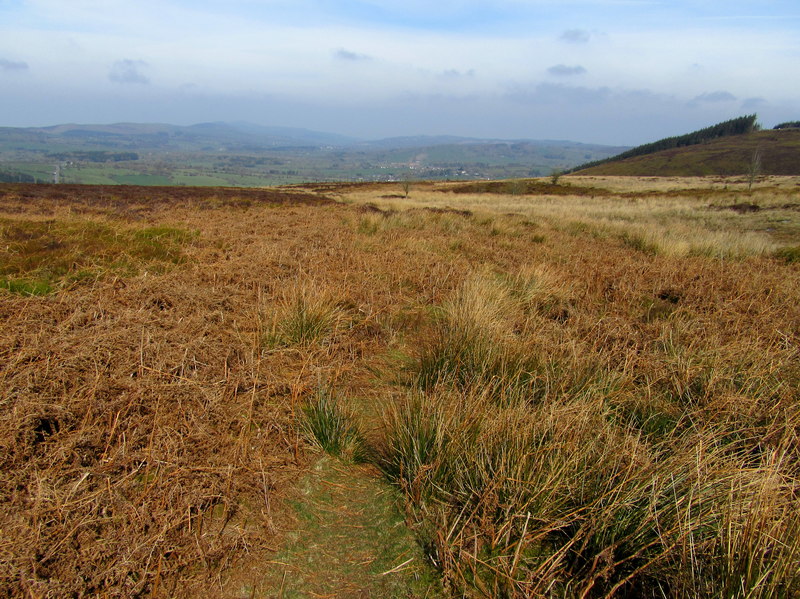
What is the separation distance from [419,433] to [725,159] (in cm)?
11424

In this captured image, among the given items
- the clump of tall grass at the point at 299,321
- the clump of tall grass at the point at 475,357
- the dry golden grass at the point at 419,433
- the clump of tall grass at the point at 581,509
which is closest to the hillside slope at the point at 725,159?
the dry golden grass at the point at 419,433

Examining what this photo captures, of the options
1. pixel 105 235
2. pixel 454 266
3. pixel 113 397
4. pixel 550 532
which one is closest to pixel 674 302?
pixel 454 266

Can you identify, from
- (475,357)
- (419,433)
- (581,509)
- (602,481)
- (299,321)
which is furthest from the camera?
(299,321)

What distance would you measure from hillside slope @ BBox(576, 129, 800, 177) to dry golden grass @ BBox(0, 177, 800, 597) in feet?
315

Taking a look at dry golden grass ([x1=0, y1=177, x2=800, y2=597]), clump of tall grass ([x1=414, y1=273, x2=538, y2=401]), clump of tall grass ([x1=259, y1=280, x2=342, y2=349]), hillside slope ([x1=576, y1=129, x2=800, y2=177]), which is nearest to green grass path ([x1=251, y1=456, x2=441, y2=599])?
dry golden grass ([x1=0, y1=177, x2=800, y2=597])

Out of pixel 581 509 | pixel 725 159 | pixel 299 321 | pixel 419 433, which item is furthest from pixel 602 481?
Result: pixel 725 159

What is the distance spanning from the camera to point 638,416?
2658 millimetres

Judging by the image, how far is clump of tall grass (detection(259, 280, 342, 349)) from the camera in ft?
11.8

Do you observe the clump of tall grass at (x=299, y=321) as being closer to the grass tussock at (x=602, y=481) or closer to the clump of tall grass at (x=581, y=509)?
the grass tussock at (x=602, y=481)

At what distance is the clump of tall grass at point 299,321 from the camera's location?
11.8ft

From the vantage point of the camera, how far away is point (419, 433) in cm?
223

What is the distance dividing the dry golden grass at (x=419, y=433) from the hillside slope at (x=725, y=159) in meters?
95.9

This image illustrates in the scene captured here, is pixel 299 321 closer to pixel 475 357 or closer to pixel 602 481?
pixel 475 357

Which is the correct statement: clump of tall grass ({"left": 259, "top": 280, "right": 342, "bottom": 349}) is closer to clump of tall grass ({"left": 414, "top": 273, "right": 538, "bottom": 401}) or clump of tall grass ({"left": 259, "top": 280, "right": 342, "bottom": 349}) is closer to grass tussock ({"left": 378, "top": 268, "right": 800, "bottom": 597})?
clump of tall grass ({"left": 414, "top": 273, "right": 538, "bottom": 401})
